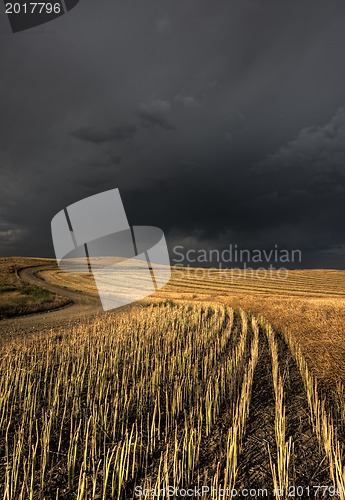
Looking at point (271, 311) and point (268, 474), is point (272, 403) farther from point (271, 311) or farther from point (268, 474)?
point (271, 311)

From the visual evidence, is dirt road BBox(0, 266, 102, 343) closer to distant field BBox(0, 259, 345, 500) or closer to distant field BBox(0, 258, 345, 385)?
distant field BBox(0, 258, 345, 385)

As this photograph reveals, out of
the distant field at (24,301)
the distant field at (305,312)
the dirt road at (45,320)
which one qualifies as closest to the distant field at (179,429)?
the distant field at (305,312)

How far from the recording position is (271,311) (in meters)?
20.4

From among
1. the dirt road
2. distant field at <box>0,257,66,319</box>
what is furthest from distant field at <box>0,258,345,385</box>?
the dirt road

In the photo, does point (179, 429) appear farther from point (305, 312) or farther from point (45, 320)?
point (45, 320)

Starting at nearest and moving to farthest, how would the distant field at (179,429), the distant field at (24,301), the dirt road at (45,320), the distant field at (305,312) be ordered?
the distant field at (179,429), the distant field at (305,312), the dirt road at (45,320), the distant field at (24,301)

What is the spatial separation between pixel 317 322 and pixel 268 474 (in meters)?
11.4

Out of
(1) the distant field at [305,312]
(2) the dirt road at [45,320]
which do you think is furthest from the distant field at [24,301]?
(2) the dirt road at [45,320]

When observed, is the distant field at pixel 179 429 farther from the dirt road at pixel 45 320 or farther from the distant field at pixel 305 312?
the dirt road at pixel 45 320

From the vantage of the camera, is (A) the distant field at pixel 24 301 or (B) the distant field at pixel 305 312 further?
(A) the distant field at pixel 24 301

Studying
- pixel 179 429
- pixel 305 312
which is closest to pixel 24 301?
pixel 305 312

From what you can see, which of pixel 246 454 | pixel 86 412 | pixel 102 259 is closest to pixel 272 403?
pixel 246 454

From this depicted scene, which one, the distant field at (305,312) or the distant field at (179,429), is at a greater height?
the distant field at (179,429)

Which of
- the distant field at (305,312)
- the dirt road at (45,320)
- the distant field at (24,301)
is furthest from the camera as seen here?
the distant field at (24,301)
